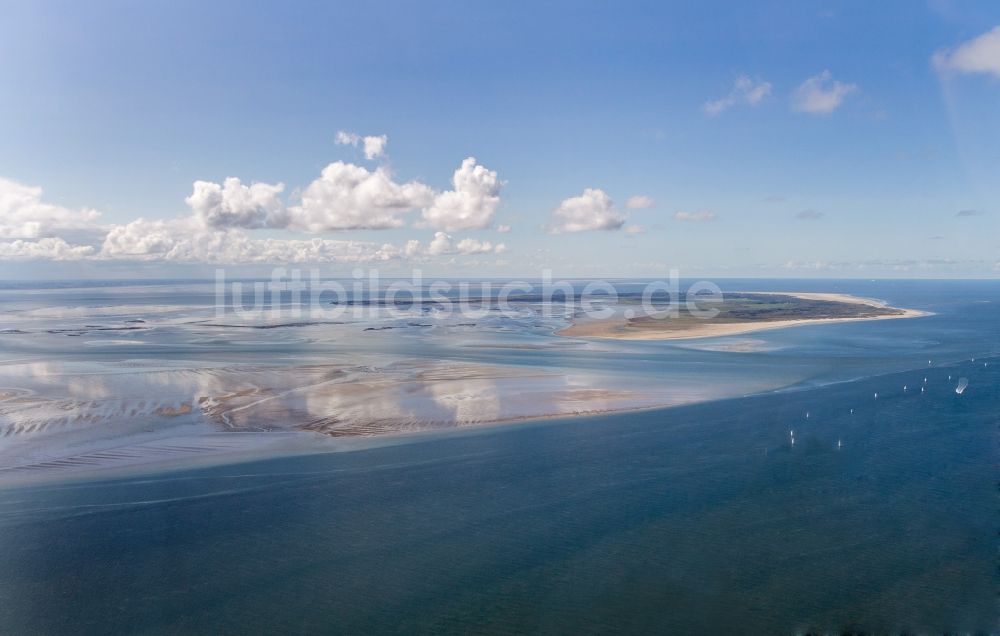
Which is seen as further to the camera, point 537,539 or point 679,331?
point 679,331

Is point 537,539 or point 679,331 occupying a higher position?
point 679,331

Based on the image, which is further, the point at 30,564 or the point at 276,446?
the point at 276,446

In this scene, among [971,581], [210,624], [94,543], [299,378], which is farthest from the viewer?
[299,378]

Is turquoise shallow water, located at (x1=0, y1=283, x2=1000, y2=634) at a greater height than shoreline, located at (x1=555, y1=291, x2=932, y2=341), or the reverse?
shoreline, located at (x1=555, y1=291, x2=932, y2=341)

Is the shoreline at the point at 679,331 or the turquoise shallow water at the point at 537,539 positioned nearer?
the turquoise shallow water at the point at 537,539

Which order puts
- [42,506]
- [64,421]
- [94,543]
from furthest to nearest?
[64,421], [42,506], [94,543]

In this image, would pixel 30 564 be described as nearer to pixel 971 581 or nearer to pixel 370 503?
pixel 370 503

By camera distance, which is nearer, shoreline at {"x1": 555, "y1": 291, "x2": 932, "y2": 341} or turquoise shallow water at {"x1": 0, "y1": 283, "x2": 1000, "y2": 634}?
turquoise shallow water at {"x1": 0, "y1": 283, "x2": 1000, "y2": 634}

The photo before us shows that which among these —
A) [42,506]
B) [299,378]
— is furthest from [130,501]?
[299,378]
